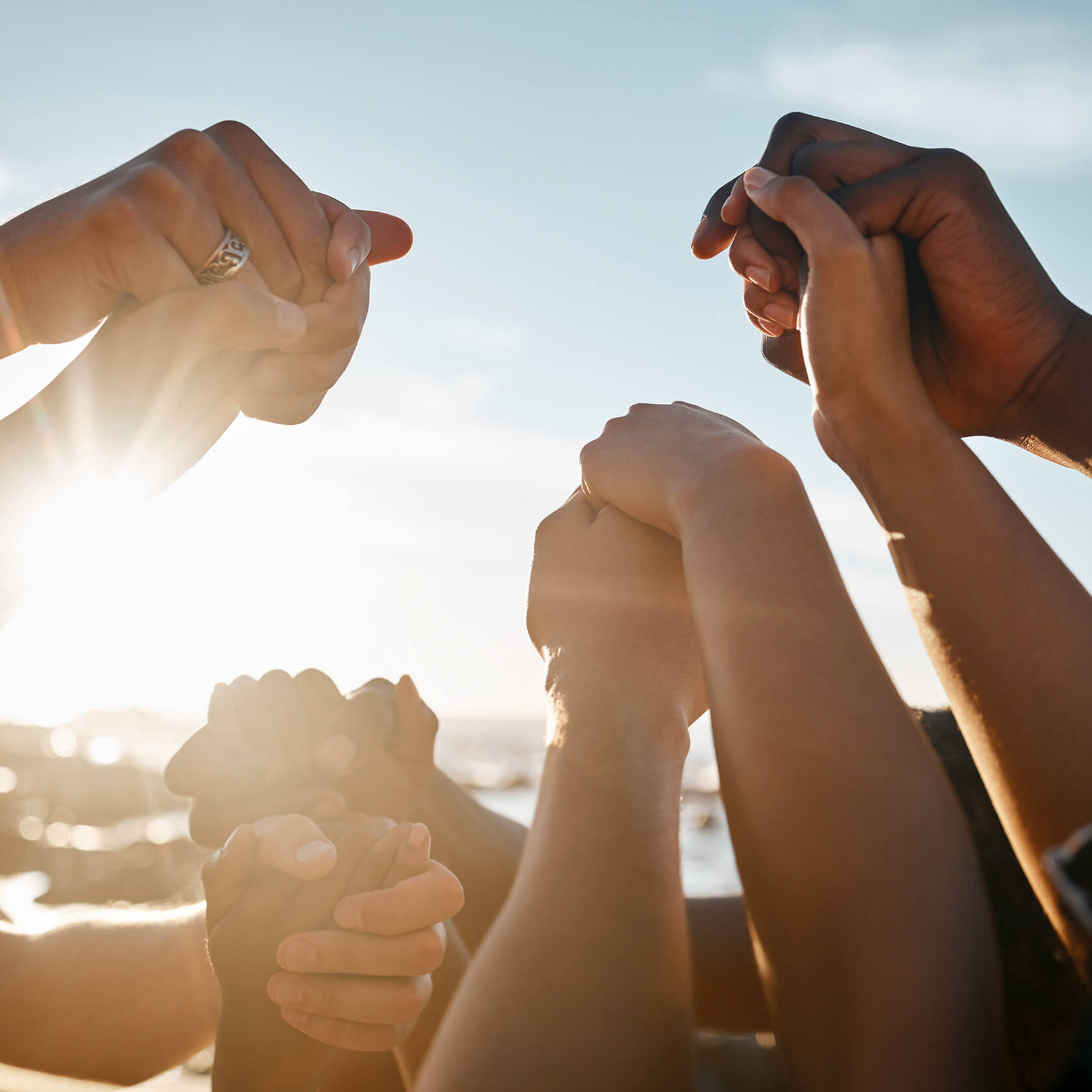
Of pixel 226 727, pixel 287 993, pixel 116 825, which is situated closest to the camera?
pixel 287 993

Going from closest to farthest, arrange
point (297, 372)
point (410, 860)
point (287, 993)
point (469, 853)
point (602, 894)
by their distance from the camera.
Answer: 1. point (602, 894)
2. point (287, 993)
3. point (410, 860)
4. point (297, 372)
5. point (469, 853)

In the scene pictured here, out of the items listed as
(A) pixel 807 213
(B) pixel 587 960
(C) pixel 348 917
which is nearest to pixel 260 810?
(C) pixel 348 917

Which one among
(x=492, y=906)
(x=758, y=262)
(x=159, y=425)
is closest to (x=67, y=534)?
(x=159, y=425)

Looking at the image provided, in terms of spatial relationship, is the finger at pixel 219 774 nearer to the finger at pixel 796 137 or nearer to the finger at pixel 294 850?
the finger at pixel 294 850

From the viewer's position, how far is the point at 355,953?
1343 millimetres

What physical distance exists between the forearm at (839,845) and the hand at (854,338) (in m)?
0.42

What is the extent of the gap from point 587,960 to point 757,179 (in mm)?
1459

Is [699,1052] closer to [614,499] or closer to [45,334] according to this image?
[614,499]

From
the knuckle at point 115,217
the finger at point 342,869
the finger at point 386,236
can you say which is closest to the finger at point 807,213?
the finger at point 386,236

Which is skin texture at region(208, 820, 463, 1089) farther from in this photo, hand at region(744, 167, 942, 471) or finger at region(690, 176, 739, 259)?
finger at region(690, 176, 739, 259)

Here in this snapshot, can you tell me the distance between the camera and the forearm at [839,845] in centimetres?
83

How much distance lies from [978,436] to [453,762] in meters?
32.6

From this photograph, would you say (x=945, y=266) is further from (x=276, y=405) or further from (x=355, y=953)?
(x=355, y=953)

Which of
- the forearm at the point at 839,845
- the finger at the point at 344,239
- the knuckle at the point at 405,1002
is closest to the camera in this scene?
the forearm at the point at 839,845
